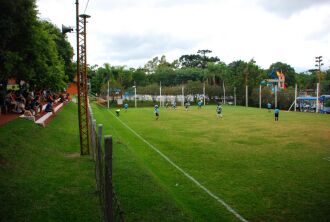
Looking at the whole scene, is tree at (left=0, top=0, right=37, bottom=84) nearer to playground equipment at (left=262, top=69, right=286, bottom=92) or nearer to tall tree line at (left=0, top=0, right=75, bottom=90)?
tall tree line at (left=0, top=0, right=75, bottom=90)

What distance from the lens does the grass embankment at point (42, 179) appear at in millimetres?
8039

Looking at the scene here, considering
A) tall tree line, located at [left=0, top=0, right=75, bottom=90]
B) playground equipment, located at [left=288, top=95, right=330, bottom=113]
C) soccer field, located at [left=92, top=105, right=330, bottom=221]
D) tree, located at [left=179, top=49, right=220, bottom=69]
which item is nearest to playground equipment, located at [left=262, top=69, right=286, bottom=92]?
tree, located at [left=179, top=49, right=220, bottom=69]

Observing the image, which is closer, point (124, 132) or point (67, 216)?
point (67, 216)

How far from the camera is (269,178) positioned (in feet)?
37.7

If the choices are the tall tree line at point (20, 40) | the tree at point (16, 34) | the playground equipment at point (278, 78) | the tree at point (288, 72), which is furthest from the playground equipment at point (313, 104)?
the tree at point (288, 72)

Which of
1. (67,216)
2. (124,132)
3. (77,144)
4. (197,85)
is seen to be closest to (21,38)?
(77,144)

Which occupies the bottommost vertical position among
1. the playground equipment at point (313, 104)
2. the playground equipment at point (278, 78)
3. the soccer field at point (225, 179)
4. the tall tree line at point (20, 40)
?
the soccer field at point (225, 179)

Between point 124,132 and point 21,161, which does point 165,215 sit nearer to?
point 21,161

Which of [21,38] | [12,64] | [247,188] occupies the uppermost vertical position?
[21,38]

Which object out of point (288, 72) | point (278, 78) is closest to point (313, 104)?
point (278, 78)

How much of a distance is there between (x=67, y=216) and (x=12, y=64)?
44.2 feet

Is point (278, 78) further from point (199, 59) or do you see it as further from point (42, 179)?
point (42, 179)

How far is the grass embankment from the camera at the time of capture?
316 inches

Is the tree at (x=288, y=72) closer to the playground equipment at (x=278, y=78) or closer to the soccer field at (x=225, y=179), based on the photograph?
the playground equipment at (x=278, y=78)
